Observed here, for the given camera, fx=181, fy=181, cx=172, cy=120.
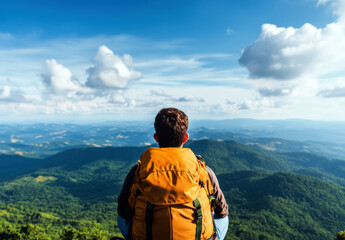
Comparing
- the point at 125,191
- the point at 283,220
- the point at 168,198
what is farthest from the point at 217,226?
the point at 283,220

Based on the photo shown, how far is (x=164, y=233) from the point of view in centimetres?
371

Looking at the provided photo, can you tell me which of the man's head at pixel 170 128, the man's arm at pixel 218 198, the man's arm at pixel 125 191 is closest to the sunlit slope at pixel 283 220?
the man's arm at pixel 218 198

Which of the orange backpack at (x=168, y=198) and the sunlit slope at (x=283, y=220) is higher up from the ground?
the orange backpack at (x=168, y=198)

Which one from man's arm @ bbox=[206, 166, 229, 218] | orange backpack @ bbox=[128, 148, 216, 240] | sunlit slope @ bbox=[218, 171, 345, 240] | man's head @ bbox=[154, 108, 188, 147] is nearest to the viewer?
orange backpack @ bbox=[128, 148, 216, 240]

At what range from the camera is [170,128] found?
14.4 feet

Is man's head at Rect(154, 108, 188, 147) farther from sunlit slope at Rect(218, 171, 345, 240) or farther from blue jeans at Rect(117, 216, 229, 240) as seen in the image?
sunlit slope at Rect(218, 171, 345, 240)

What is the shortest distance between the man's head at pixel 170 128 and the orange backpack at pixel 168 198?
1.63 feet

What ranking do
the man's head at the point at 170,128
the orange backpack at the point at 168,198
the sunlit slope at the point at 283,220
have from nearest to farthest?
the orange backpack at the point at 168,198, the man's head at the point at 170,128, the sunlit slope at the point at 283,220

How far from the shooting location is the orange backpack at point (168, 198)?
3.69 metres

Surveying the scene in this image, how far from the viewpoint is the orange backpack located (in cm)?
369

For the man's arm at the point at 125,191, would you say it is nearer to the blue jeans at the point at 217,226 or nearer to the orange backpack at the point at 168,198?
the blue jeans at the point at 217,226

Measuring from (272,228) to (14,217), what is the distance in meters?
208

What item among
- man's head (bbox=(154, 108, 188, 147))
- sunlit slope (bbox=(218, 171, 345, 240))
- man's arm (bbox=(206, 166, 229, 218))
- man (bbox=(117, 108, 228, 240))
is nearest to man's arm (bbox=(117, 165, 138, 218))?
man (bbox=(117, 108, 228, 240))

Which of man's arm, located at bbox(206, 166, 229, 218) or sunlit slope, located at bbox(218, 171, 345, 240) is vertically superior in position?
man's arm, located at bbox(206, 166, 229, 218)
